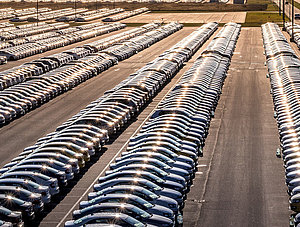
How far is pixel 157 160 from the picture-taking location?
38.4 metres

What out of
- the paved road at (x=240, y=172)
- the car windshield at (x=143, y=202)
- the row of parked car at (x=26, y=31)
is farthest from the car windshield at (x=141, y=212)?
the row of parked car at (x=26, y=31)

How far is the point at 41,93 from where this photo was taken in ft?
221

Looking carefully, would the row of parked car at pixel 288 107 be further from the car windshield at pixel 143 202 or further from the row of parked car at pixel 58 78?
the row of parked car at pixel 58 78

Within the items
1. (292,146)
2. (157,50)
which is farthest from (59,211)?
(157,50)

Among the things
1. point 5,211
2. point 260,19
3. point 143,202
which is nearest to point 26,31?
point 260,19

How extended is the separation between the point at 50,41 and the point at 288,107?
81322mm

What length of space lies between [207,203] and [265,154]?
1137cm

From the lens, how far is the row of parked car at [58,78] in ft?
202

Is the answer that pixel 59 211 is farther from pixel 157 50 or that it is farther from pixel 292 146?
pixel 157 50

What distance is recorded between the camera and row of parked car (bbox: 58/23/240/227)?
101 ft

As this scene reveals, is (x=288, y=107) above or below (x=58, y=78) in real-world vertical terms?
below

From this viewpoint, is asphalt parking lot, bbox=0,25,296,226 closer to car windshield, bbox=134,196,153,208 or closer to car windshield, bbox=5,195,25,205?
car windshield, bbox=5,195,25,205

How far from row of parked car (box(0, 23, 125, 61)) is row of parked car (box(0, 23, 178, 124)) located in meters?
11.4

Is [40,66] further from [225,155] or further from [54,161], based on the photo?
[54,161]
